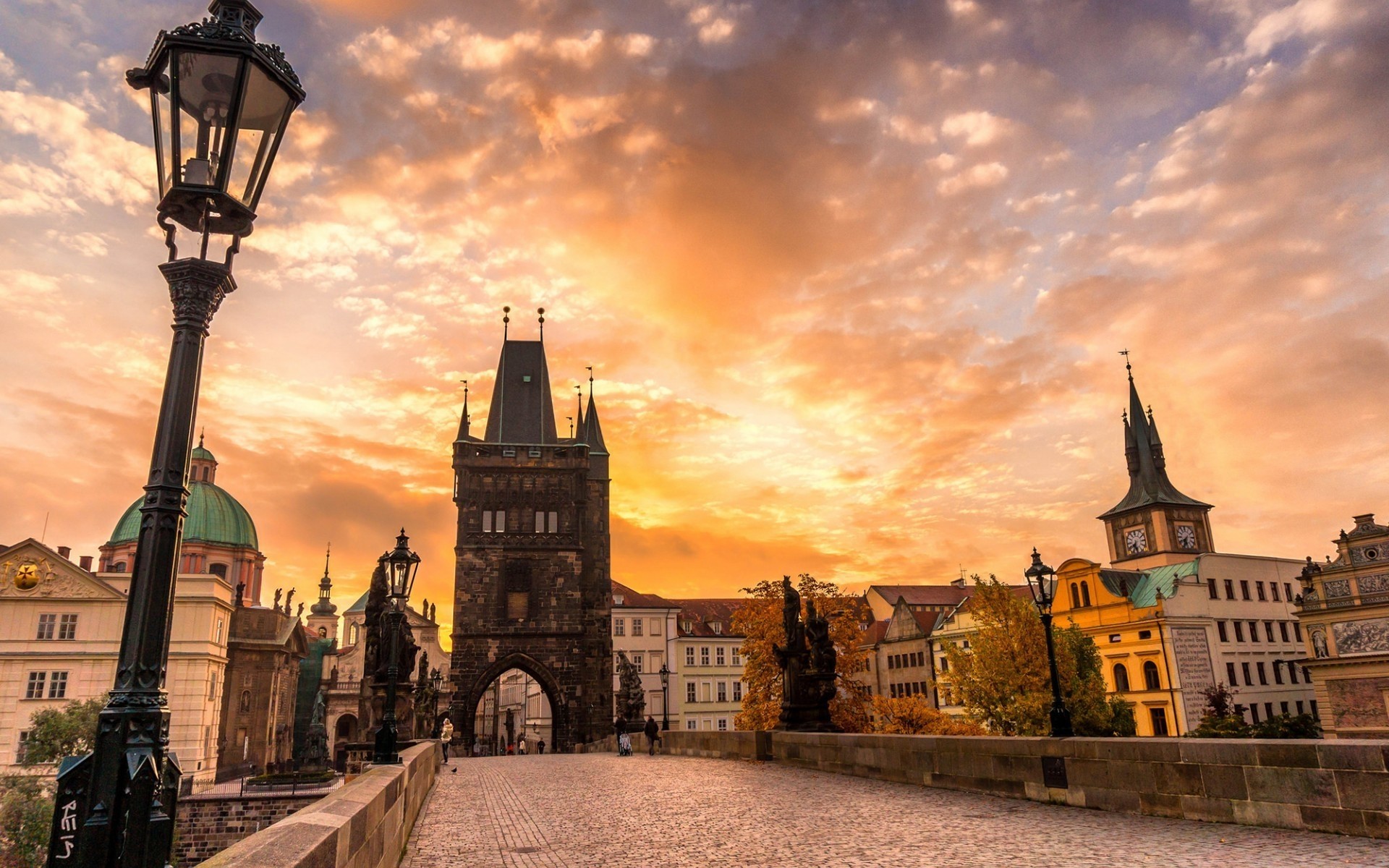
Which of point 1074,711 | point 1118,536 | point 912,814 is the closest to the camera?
point 912,814

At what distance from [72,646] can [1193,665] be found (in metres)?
66.0

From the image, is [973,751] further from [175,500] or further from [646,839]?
[175,500]

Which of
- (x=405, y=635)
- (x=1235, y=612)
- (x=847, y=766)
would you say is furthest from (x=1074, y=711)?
(x=405, y=635)

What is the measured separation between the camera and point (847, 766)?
17016mm

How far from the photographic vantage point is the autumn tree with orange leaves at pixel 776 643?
144 feet

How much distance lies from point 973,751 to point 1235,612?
56.3 meters

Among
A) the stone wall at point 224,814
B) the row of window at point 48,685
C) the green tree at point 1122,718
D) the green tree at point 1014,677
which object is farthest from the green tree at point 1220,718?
the row of window at point 48,685

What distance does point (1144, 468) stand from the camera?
272ft

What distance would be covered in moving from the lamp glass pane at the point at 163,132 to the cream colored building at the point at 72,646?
165 feet

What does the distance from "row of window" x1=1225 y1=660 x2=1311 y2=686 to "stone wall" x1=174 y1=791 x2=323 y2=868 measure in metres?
53.8

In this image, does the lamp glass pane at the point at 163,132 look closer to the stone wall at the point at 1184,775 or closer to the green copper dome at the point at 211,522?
the stone wall at the point at 1184,775

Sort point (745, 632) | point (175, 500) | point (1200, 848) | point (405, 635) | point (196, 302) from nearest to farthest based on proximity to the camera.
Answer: point (175, 500), point (196, 302), point (1200, 848), point (405, 635), point (745, 632)

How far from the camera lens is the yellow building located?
4278 cm

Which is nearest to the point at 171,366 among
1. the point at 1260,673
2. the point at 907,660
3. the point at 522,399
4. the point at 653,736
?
the point at 653,736
